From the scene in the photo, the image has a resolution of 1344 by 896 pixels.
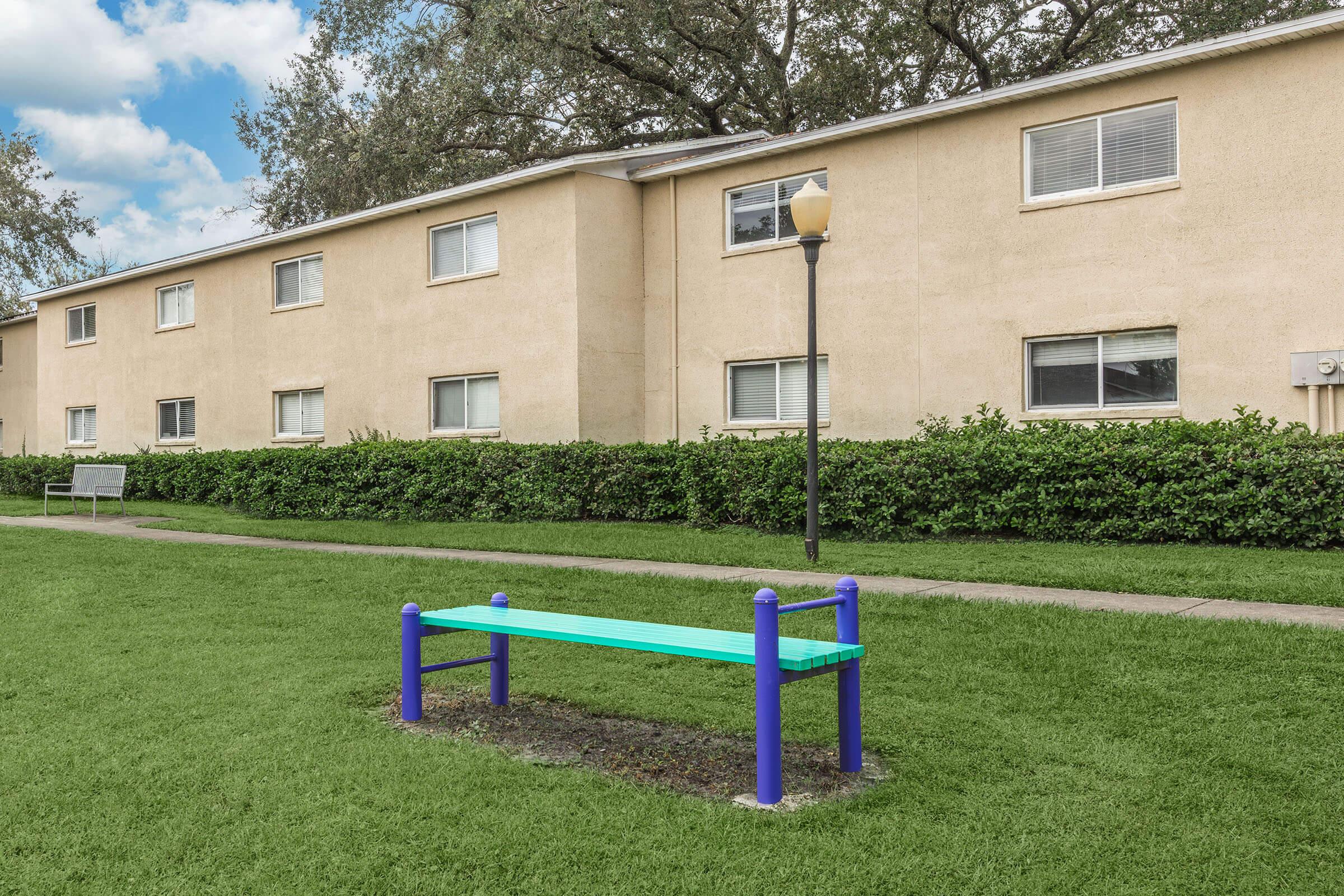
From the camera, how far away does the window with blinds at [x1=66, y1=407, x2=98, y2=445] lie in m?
27.8

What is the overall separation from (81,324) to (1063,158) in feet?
78.1

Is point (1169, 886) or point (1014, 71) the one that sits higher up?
point (1014, 71)

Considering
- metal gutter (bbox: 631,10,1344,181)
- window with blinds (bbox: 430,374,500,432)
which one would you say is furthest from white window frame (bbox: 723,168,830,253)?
window with blinds (bbox: 430,374,500,432)

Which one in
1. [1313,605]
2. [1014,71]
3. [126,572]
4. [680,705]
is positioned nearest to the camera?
[680,705]

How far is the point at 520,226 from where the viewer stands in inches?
723

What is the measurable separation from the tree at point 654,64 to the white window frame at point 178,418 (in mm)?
5814

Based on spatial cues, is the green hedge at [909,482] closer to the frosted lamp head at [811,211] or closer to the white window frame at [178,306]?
the frosted lamp head at [811,211]

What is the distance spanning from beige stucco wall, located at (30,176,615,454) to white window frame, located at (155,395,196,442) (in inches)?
5.9

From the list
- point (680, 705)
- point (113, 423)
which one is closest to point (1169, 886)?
point (680, 705)

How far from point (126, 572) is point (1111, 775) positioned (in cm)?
914

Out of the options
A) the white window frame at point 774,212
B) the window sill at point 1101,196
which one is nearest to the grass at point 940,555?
the window sill at point 1101,196

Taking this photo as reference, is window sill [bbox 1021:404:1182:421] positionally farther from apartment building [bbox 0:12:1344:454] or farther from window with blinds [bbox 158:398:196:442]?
window with blinds [bbox 158:398:196:442]

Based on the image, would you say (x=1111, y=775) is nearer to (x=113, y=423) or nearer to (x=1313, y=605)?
(x=1313, y=605)

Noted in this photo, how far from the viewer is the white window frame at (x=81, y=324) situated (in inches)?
1088
